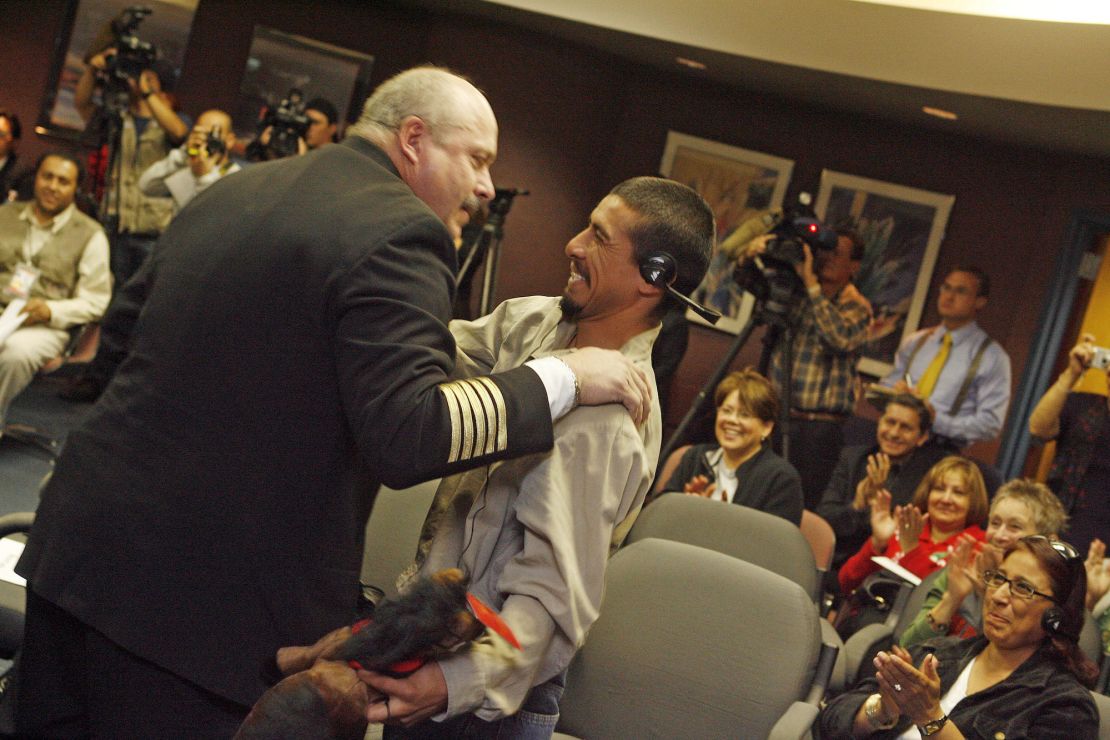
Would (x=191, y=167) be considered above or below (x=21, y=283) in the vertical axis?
above

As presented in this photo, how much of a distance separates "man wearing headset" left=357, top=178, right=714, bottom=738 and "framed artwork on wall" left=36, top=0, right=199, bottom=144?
6773 mm

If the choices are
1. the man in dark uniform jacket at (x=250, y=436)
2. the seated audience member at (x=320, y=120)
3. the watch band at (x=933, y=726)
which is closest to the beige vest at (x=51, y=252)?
the seated audience member at (x=320, y=120)

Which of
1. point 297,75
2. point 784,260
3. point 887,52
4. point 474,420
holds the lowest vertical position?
point 474,420

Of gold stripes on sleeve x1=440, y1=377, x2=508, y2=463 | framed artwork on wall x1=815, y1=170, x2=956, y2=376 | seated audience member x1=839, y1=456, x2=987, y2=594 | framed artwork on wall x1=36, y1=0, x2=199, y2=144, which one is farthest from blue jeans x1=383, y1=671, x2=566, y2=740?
framed artwork on wall x1=36, y1=0, x2=199, y2=144

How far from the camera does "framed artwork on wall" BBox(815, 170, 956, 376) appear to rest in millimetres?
6656

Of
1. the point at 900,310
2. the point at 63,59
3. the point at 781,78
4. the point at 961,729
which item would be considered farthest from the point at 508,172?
the point at 961,729

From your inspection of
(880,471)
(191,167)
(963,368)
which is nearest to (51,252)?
(191,167)

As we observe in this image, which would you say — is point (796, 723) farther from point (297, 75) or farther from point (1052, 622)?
point (297, 75)

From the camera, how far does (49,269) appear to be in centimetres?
523

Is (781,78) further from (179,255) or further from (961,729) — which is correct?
(179,255)

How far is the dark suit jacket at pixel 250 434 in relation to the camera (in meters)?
1.33

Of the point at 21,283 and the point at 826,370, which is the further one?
the point at 21,283

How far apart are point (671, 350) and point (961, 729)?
8.34 ft

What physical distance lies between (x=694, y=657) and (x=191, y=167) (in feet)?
13.2
